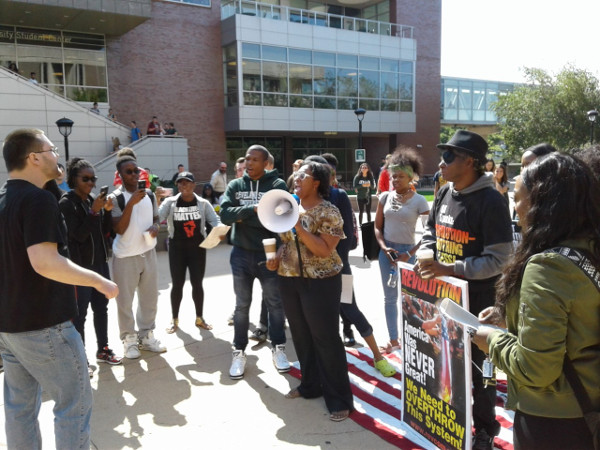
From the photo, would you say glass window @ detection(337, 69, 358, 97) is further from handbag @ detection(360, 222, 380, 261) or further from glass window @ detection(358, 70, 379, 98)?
handbag @ detection(360, 222, 380, 261)

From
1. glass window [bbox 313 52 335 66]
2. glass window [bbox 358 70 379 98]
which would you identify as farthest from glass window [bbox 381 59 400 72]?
glass window [bbox 313 52 335 66]

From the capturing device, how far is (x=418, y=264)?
314 cm

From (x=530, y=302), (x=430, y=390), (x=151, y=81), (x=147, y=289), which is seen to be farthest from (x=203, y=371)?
(x=151, y=81)

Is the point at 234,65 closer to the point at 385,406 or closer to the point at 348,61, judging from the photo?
the point at 348,61

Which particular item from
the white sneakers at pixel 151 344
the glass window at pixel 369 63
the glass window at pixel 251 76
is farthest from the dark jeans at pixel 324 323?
the glass window at pixel 369 63

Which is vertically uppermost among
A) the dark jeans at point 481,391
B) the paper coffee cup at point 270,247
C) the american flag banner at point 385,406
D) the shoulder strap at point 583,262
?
the shoulder strap at point 583,262

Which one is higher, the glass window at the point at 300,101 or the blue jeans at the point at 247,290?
the glass window at the point at 300,101

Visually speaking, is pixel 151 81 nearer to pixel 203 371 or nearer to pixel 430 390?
pixel 203 371

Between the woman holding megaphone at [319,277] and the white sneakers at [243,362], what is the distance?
2.98 feet

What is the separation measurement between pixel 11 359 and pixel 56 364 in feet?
1.14

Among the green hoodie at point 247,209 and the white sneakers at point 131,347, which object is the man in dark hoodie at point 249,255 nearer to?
the green hoodie at point 247,209

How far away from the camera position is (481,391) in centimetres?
323

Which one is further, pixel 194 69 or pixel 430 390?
pixel 194 69

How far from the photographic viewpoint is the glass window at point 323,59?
95.7 ft
